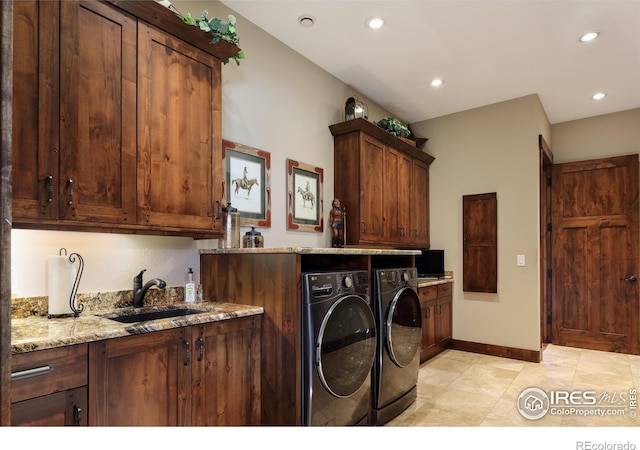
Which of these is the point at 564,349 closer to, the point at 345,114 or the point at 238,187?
the point at 345,114

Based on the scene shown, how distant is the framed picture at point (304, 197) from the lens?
3154 millimetres

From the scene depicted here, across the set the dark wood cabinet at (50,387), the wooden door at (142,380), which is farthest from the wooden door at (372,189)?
the dark wood cabinet at (50,387)

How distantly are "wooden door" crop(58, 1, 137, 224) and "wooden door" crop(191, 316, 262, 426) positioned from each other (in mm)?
707

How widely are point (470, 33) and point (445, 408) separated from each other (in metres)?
2.95

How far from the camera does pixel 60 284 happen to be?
5.74 ft

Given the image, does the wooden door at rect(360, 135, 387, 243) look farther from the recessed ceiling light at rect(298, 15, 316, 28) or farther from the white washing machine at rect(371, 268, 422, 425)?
the recessed ceiling light at rect(298, 15, 316, 28)

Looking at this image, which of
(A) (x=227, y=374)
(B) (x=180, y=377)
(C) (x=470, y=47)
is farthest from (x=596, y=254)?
(B) (x=180, y=377)

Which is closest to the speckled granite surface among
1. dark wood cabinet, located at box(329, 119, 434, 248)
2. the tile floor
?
the tile floor

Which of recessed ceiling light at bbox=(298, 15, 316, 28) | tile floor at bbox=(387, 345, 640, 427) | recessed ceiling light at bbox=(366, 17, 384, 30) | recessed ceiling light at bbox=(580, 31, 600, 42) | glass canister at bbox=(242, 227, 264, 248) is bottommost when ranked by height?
tile floor at bbox=(387, 345, 640, 427)

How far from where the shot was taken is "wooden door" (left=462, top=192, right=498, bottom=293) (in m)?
4.35

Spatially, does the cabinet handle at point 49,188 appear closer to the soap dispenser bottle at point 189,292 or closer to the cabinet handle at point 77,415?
the cabinet handle at point 77,415

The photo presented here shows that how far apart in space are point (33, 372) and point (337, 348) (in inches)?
55.5
